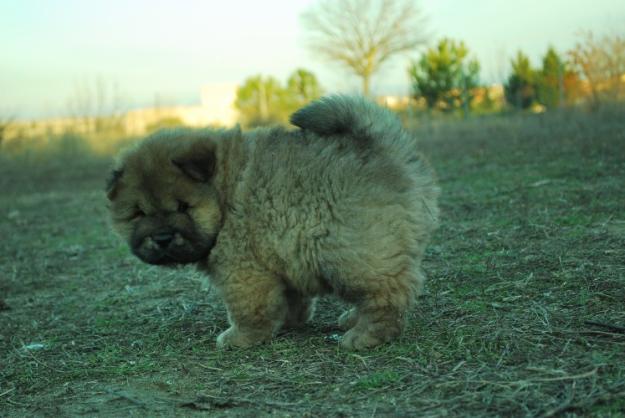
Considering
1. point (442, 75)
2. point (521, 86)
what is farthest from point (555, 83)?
point (442, 75)

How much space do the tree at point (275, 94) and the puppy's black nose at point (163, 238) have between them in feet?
114

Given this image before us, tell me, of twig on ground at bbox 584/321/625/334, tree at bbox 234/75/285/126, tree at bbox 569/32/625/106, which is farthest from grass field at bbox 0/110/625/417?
tree at bbox 234/75/285/126

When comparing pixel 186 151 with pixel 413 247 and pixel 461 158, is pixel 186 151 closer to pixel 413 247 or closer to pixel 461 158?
pixel 413 247

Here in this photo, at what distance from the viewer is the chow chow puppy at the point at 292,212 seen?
363 centimetres

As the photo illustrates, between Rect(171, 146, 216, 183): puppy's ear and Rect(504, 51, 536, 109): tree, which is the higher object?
Rect(504, 51, 536, 109): tree

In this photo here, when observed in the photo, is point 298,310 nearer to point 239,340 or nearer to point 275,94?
point 239,340

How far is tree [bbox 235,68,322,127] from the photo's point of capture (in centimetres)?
4381

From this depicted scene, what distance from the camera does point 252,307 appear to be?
3.96 metres

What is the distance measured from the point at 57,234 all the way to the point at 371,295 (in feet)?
25.7

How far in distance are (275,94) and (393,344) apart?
151 ft

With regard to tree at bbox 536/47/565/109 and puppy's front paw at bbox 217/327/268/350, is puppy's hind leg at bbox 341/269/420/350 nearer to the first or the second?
puppy's front paw at bbox 217/327/268/350

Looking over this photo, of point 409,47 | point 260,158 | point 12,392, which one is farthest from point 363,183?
point 409,47

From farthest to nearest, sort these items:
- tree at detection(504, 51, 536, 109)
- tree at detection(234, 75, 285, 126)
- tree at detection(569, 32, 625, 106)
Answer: tree at detection(234, 75, 285, 126) < tree at detection(504, 51, 536, 109) < tree at detection(569, 32, 625, 106)

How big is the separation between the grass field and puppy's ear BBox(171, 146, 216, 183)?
107 centimetres
